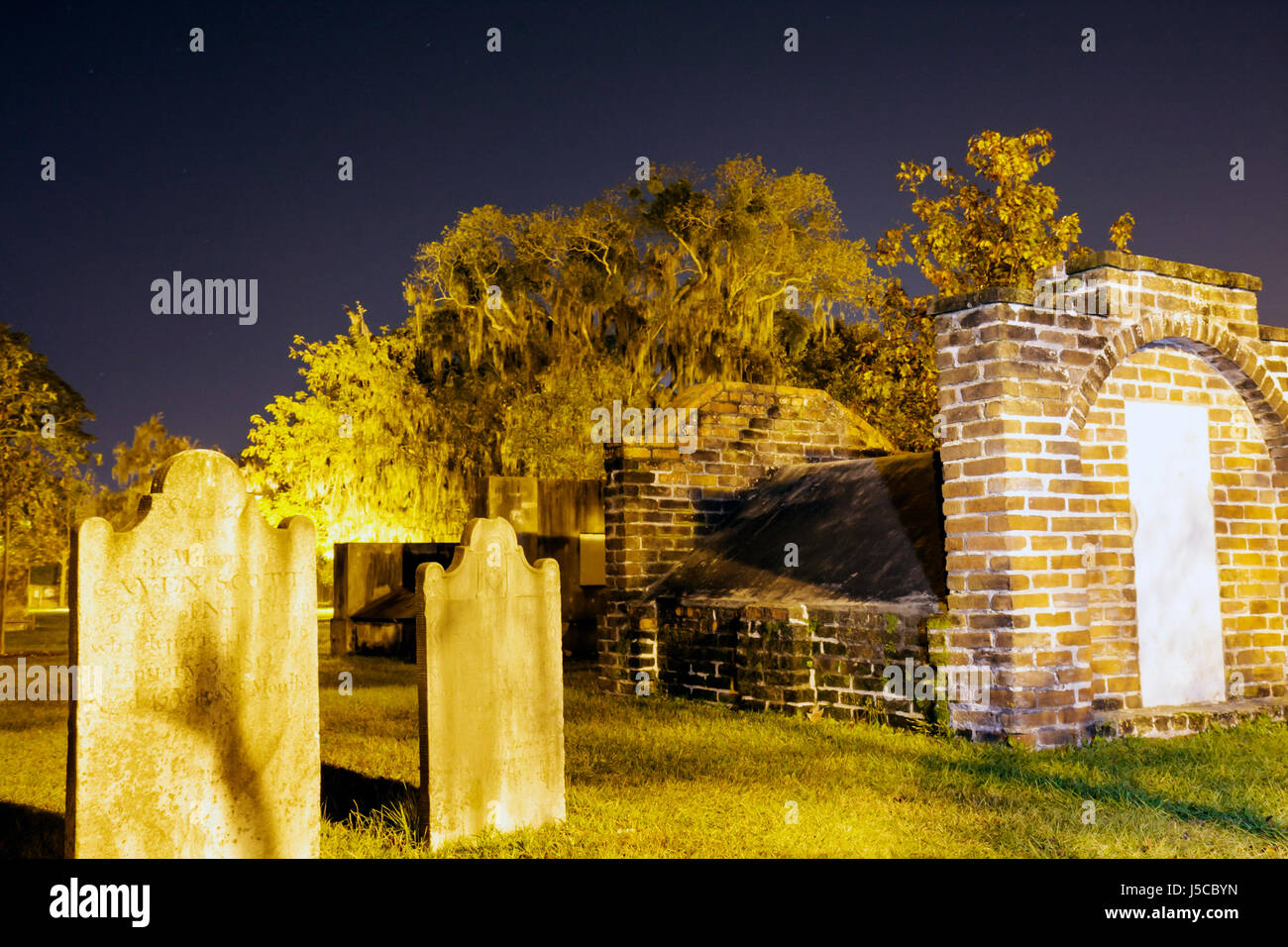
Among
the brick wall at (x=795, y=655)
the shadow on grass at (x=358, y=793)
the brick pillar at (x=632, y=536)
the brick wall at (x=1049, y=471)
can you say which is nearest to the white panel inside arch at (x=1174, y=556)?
the brick wall at (x=1049, y=471)

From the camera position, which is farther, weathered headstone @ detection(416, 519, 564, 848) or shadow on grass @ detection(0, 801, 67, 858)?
shadow on grass @ detection(0, 801, 67, 858)

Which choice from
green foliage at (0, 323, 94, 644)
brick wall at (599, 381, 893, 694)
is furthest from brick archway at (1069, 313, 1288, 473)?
green foliage at (0, 323, 94, 644)

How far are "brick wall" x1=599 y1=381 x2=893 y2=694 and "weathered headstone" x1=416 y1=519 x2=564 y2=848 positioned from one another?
6.02m

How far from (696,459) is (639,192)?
22.2 metres

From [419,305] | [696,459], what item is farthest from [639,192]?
[696,459]

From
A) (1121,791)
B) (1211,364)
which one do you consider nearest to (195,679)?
(1121,791)

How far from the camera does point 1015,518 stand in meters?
7.98

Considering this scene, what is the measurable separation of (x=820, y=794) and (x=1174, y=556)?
439 cm

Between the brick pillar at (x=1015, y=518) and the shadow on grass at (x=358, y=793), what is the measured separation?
166 inches

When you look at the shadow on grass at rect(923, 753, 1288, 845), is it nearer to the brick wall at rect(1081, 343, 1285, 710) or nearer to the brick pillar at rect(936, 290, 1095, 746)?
the brick pillar at rect(936, 290, 1095, 746)

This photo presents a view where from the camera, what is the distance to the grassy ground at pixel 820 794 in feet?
18.3

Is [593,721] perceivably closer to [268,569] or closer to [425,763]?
[425,763]

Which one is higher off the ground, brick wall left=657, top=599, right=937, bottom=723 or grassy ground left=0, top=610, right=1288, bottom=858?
brick wall left=657, top=599, right=937, bottom=723

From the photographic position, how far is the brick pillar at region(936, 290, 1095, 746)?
26.1 ft
